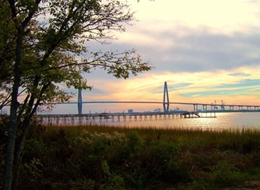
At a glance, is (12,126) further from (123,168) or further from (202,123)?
(202,123)

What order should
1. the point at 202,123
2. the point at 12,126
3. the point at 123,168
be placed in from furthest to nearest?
the point at 202,123 → the point at 123,168 → the point at 12,126

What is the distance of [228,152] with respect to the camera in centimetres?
953

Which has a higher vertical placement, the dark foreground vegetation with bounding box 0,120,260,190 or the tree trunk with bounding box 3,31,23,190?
the tree trunk with bounding box 3,31,23,190

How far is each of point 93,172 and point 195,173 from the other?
7.74 ft

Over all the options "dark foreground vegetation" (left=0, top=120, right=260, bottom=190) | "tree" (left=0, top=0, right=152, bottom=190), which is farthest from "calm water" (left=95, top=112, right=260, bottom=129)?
"tree" (left=0, top=0, right=152, bottom=190)

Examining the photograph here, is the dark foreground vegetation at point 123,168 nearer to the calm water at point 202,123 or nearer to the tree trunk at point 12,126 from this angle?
the tree trunk at point 12,126

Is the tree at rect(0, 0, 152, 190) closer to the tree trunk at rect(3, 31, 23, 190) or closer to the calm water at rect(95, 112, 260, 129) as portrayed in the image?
the tree trunk at rect(3, 31, 23, 190)

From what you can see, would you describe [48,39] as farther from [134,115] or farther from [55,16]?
[134,115]

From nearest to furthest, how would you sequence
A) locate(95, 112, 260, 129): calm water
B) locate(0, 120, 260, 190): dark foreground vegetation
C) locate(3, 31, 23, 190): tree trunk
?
locate(3, 31, 23, 190): tree trunk
locate(0, 120, 260, 190): dark foreground vegetation
locate(95, 112, 260, 129): calm water

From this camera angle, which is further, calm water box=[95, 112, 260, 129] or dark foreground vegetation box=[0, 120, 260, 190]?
calm water box=[95, 112, 260, 129]

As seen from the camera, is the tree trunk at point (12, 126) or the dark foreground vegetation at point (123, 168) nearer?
the tree trunk at point (12, 126)

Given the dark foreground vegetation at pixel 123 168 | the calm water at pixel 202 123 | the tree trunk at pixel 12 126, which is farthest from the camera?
the calm water at pixel 202 123

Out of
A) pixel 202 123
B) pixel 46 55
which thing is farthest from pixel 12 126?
pixel 202 123

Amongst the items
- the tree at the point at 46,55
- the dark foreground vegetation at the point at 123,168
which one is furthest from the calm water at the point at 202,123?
Result: the tree at the point at 46,55
